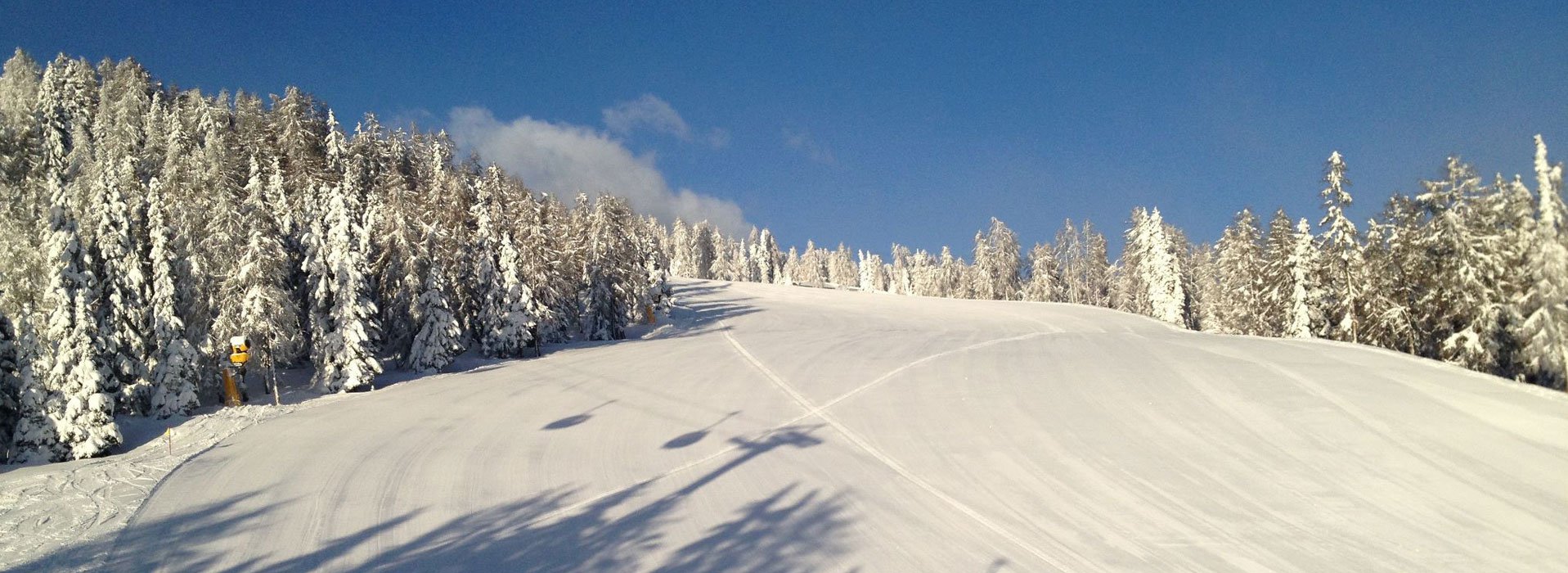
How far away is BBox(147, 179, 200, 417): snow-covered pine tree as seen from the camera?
24.2 meters

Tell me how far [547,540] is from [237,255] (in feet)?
82.2

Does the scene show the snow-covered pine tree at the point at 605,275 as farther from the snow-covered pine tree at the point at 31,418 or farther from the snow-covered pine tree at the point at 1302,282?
the snow-covered pine tree at the point at 1302,282

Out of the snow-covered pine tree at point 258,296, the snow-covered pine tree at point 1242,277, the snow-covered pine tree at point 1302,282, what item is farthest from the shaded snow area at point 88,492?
the snow-covered pine tree at point 1242,277

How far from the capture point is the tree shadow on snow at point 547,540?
449 inches

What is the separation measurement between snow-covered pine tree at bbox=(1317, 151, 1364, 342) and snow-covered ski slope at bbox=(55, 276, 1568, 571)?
1100 centimetres

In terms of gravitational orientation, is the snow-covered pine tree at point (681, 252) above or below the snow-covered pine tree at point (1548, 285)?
above

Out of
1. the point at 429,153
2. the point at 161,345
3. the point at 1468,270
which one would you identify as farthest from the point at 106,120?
the point at 1468,270

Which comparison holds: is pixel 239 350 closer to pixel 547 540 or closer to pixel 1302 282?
pixel 547 540

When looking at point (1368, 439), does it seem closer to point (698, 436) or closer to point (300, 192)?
point (698, 436)

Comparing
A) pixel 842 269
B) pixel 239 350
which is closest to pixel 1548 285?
pixel 239 350

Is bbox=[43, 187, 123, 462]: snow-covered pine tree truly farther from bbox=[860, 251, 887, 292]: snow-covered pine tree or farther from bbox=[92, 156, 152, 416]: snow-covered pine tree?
bbox=[860, 251, 887, 292]: snow-covered pine tree

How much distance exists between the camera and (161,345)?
24562 mm

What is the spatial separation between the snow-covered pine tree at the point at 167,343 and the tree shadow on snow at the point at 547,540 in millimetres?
13535

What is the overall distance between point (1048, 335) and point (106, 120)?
58.0 m
